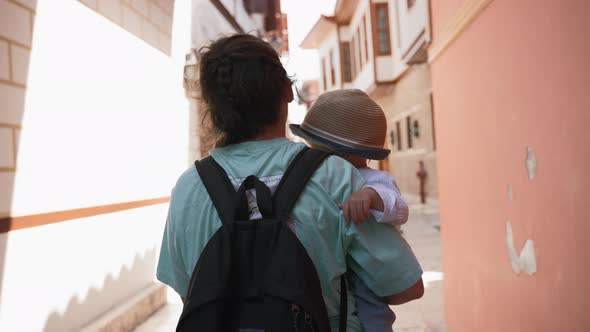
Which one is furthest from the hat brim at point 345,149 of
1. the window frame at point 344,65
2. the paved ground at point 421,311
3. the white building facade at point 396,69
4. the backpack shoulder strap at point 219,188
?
the window frame at point 344,65

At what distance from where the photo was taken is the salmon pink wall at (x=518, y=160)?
7.18 feet

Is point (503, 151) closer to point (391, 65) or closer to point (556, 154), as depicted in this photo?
point (556, 154)

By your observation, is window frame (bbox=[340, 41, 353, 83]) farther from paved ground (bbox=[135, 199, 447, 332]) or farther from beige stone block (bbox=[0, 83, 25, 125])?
beige stone block (bbox=[0, 83, 25, 125])

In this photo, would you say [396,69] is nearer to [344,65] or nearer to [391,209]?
[344,65]

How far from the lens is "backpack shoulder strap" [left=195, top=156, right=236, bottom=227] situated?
1229mm

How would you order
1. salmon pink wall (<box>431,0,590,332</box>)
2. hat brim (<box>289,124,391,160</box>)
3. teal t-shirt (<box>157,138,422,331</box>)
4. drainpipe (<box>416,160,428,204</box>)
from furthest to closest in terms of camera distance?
drainpipe (<box>416,160,428,204</box>) < salmon pink wall (<box>431,0,590,332</box>) < hat brim (<box>289,124,391,160</box>) < teal t-shirt (<box>157,138,422,331</box>)

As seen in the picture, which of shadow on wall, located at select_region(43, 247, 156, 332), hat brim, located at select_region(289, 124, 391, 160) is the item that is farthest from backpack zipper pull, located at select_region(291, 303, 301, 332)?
shadow on wall, located at select_region(43, 247, 156, 332)

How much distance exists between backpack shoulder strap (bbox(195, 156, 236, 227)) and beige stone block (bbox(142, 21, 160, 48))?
491cm

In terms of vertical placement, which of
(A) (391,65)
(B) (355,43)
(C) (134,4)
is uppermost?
(B) (355,43)

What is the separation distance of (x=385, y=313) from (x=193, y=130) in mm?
6496

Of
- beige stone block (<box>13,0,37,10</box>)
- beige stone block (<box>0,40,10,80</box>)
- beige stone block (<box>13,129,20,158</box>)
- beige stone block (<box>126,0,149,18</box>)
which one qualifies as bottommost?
beige stone block (<box>13,129,20,158</box>)

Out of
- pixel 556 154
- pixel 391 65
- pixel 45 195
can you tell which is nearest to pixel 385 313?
pixel 556 154

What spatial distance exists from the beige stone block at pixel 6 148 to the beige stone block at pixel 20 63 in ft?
1.16

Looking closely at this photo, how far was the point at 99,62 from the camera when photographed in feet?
15.4
